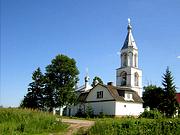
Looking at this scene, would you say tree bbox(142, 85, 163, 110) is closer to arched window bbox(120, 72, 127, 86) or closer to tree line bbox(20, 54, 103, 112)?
arched window bbox(120, 72, 127, 86)

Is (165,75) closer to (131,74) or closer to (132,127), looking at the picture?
(131,74)

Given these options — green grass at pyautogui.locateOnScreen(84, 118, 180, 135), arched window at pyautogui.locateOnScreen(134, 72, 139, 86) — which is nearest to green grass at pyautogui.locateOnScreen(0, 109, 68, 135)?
green grass at pyautogui.locateOnScreen(84, 118, 180, 135)

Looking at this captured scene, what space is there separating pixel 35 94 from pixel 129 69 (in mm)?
21205

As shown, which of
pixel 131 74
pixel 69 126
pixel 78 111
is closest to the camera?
pixel 69 126

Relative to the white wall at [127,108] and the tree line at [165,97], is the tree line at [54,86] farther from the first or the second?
the tree line at [165,97]

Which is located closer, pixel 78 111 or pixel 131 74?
pixel 78 111

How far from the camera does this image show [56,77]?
52.3m

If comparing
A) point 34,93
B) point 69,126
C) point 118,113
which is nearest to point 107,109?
point 118,113

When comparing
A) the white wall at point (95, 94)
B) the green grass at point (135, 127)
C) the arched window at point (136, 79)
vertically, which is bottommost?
the green grass at point (135, 127)

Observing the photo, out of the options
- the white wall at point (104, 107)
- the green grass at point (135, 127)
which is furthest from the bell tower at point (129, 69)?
the green grass at point (135, 127)

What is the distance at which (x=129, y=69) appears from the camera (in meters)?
64.1

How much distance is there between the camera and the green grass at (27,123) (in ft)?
66.9

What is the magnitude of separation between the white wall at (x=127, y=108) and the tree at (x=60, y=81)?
7625 millimetres

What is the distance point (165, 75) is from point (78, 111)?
56.5 feet
